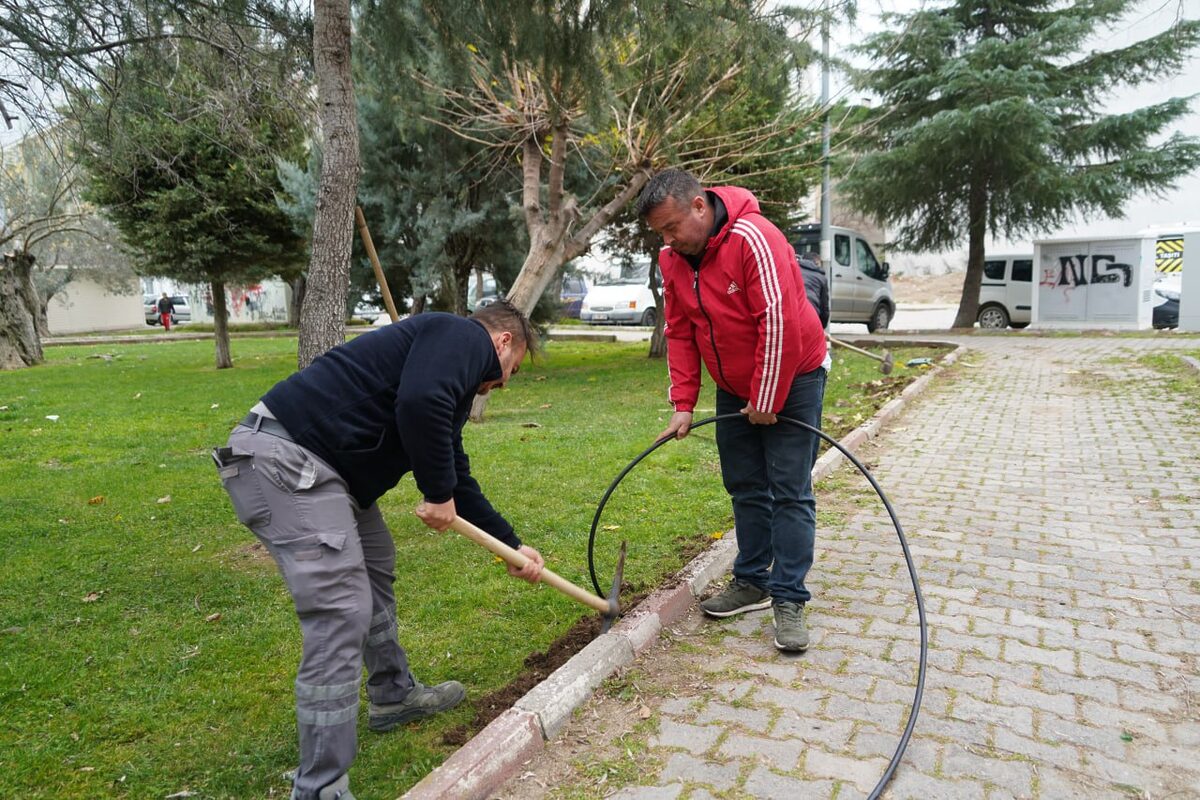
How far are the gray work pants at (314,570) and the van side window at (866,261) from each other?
1828cm

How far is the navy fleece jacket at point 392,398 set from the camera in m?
2.38

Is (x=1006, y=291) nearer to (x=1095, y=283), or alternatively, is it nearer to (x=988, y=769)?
(x=1095, y=283)

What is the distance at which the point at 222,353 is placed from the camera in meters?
16.1

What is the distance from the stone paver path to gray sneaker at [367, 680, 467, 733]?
462 mm

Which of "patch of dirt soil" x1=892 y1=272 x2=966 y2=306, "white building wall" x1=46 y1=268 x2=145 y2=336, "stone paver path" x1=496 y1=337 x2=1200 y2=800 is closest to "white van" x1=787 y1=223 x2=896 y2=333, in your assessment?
"stone paver path" x1=496 y1=337 x2=1200 y2=800

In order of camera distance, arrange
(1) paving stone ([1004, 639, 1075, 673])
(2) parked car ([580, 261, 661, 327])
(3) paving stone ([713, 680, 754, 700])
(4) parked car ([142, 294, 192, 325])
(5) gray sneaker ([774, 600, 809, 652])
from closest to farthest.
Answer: (3) paving stone ([713, 680, 754, 700]), (1) paving stone ([1004, 639, 1075, 673]), (5) gray sneaker ([774, 600, 809, 652]), (2) parked car ([580, 261, 661, 327]), (4) parked car ([142, 294, 192, 325])

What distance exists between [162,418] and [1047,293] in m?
18.6

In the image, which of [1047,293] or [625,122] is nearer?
[625,122]

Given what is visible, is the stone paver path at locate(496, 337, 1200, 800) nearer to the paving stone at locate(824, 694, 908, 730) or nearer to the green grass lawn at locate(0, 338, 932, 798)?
the paving stone at locate(824, 694, 908, 730)

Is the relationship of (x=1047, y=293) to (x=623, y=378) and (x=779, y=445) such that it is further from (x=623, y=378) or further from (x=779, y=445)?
(x=779, y=445)

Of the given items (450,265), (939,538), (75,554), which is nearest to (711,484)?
(939,538)

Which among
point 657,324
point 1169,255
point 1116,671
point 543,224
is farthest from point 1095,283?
point 1116,671

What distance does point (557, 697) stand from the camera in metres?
2.92

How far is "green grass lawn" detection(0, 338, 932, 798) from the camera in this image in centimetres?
280
